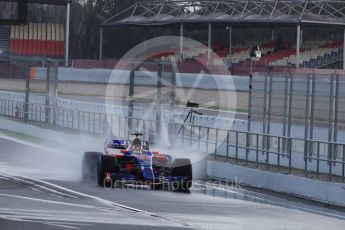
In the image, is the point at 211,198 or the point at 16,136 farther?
the point at 16,136

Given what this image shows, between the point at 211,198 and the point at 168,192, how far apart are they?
1.00 m

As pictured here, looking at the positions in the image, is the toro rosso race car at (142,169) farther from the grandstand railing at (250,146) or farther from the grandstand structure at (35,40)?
the grandstand structure at (35,40)

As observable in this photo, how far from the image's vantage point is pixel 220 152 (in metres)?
24.4

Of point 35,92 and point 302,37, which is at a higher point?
point 302,37

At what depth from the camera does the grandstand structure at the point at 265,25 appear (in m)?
57.7

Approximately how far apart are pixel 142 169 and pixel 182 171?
2.78 feet

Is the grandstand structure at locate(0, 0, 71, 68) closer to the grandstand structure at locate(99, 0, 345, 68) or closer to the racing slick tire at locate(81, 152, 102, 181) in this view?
the grandstand structure at locate(99, 0, 345, 68)

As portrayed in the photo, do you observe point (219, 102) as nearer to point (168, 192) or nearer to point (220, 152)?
point (220, 152)

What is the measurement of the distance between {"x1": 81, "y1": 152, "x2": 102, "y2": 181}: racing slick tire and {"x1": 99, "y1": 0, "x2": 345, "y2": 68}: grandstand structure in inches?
1390

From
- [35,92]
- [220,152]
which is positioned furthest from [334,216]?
[35,92]

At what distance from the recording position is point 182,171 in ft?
62.8

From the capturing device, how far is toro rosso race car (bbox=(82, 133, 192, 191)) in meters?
18.8

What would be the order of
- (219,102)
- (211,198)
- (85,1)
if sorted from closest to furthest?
1. (211,198)
2. (219,102)
3. (85,1)

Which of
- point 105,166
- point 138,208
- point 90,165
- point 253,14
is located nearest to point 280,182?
point 105,166
